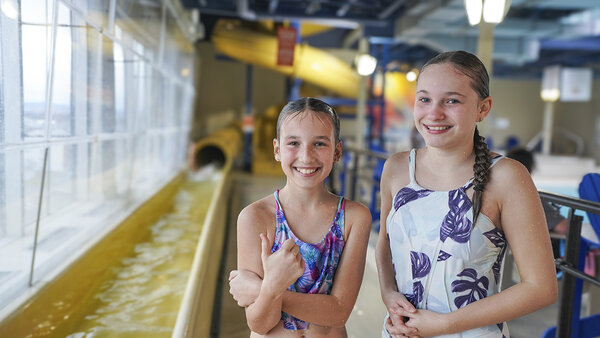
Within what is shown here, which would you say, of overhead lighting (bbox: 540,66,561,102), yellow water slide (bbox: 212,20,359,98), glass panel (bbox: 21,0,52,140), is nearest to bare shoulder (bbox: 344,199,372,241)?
glass panel (bbox: 21,0,52,140)

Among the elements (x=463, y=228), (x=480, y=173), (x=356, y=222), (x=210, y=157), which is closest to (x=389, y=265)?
(x=356, y=222)

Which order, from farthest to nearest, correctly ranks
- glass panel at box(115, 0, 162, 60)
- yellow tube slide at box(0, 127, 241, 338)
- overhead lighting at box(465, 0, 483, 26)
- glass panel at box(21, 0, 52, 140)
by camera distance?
glass panel at box(115, 0, 162, 60) → overhead lighting at box(465, 0, 483, 26) → yellow tube slide at box(0, 127, 241, 338) → glass panel at box(21, 0, 52, 140)

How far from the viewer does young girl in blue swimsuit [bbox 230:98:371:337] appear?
131 centimetres

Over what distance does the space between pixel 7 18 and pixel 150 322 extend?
1974 mm

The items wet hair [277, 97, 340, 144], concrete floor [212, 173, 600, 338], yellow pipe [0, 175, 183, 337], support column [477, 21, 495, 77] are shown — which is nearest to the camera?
wet hair [277, 97, 340, 144]

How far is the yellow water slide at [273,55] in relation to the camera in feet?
34.9

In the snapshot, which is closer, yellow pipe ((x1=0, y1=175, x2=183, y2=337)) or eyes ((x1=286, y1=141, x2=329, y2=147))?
eyes ((x1=286, y1=141, x2=329, y2=147))

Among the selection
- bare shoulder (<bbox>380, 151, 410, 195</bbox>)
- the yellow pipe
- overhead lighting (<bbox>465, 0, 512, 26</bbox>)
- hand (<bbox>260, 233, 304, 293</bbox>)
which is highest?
overhead lighting (<bbox>465, 0, 512, 26</bbox>)

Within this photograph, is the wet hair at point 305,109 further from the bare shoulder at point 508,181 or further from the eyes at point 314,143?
the bare shoulder at point 508,181

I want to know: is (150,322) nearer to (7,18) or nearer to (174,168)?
(7,18)

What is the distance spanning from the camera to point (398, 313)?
1.30 metres

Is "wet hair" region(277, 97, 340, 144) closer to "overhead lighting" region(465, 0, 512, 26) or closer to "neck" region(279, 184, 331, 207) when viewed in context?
"neck" region(279, 184, 331, 207)

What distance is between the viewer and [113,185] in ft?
17.0

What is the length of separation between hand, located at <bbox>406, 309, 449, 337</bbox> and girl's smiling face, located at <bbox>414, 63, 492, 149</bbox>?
0.43 meters
